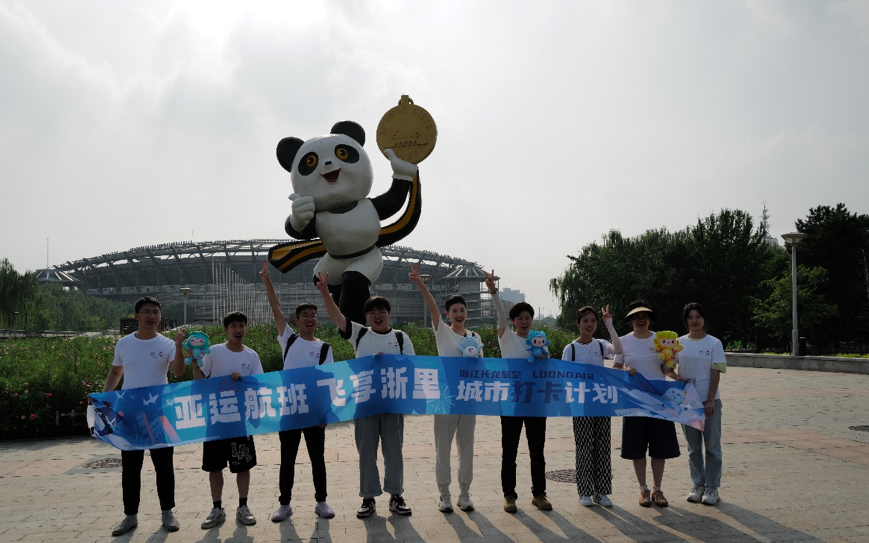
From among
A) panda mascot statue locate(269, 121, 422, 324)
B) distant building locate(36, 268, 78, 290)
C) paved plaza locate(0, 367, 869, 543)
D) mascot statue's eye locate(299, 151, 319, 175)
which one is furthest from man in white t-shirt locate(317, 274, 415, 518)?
distant building locate(36, 268, 78, 290)

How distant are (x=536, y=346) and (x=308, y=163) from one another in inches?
155

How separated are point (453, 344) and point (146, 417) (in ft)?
7.77

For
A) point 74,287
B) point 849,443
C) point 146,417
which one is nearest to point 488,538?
point 146,417

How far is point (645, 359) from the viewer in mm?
5305

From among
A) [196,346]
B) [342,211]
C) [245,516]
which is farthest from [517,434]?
[342,211]

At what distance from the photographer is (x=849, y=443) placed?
25.5 ft

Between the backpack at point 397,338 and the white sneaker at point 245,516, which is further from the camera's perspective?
the backpack at point 397,338

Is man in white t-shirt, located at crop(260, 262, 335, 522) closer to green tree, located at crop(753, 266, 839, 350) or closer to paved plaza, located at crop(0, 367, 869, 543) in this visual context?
paved plaza, located at crop(0, 367, 869, 543)

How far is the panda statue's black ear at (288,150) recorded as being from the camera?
319 inches

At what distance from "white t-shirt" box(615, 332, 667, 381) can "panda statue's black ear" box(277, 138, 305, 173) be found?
4723 mm

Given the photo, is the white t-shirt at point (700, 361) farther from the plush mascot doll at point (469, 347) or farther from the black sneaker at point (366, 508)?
the black sneaker at point (366, 508)

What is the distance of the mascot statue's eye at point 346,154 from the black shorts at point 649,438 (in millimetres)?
4382

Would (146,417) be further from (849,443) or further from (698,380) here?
(849,443)

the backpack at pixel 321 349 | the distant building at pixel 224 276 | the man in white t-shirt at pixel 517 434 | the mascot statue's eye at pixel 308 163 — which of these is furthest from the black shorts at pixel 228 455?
the distant building at pixel 224 276
